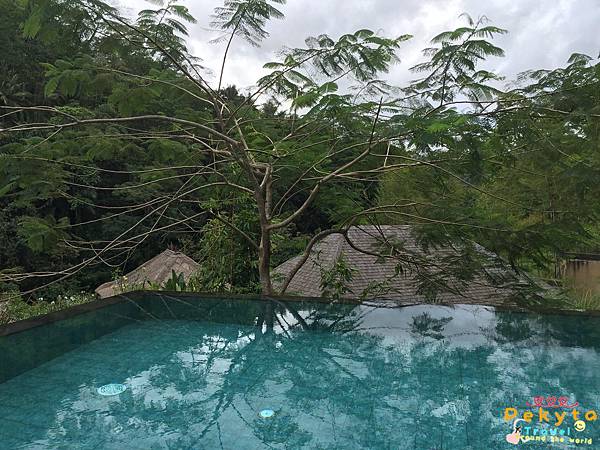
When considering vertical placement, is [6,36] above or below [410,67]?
above

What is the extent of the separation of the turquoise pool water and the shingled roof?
1.40 metres

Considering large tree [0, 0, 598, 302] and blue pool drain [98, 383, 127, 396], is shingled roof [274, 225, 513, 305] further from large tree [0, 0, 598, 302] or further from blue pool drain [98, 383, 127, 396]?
blue pool drain [98, 383, 127, 396]

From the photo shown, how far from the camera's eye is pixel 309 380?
3885mm

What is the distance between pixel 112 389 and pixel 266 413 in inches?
49.4

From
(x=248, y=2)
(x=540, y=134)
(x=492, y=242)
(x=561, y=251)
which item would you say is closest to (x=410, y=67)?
(x=540, y=134)

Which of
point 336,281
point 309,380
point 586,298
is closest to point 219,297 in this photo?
point 336,281

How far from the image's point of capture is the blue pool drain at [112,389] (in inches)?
141

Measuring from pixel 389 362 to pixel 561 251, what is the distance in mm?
2683

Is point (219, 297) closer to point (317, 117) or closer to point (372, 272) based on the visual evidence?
point (317, 117)

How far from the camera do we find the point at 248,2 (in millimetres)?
4953

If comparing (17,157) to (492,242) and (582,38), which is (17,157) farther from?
(582,38)

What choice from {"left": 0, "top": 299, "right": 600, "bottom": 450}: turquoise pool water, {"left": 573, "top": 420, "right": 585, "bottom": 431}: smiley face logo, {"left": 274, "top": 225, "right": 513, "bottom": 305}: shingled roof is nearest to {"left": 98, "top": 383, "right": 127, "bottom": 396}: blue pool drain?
{"left": 0, "top": 299, "right": 600, "bottom": 450}: turquoise pool water

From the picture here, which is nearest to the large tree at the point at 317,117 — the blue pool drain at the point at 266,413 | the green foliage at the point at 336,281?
the green foliage at the point at 336,281

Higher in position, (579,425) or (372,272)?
(372,272)
